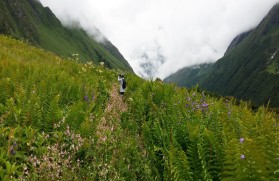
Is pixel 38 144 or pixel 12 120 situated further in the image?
pixel 12 120

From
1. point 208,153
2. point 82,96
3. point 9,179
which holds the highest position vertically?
point 82,96

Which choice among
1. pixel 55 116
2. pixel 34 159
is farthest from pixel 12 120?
pixel 34 159

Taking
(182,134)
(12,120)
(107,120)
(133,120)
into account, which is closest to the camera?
(12,120)

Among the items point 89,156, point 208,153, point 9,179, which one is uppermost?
point 208,153

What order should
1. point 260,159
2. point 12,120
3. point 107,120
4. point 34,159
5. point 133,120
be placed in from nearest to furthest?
1. point 260,159
2. point 34,159
3. point 12,120
4. point 107,120
5. point 133,120

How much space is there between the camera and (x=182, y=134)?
6336 mm

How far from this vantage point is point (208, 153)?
494cm

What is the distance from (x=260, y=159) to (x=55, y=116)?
392 centimetres

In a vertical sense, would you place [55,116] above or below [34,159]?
above

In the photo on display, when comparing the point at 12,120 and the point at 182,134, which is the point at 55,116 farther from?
the point at 182,134

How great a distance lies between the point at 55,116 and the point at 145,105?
366cm

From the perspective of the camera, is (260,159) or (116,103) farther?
(116,103)

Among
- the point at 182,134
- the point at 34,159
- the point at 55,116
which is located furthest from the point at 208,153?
the point at 55,116

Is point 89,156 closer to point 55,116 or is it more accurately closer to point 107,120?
point 55,116
